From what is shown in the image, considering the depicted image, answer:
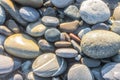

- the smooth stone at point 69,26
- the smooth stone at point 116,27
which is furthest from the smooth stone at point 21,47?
the smooth stone at point 116,27

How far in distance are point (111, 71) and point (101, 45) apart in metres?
0.19

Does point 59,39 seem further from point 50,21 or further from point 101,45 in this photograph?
point 101,45

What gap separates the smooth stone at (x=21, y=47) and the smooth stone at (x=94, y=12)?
1.42 feet

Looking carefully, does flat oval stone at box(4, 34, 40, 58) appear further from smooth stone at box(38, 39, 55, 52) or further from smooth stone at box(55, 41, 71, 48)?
smooth stone at box(55, 41, 71, 48)

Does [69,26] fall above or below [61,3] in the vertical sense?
below

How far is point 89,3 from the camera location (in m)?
2.59

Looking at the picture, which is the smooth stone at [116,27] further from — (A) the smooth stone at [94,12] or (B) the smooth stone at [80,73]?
→ (B) the smooth stone at [80,73]

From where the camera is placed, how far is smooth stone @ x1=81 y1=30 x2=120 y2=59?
2389mm

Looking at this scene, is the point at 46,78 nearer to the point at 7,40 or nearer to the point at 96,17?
the point at 7,40

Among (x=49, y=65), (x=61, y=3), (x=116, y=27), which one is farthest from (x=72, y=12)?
(x=49, y=65)

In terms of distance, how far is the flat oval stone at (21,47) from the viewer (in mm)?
2547

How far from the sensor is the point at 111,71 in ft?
7.86

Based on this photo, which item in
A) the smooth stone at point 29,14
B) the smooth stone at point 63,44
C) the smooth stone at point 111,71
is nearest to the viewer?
the smooth stone at point 111,71

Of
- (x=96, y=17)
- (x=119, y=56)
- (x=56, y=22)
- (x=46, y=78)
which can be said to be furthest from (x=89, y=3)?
(x=46, y=78)
